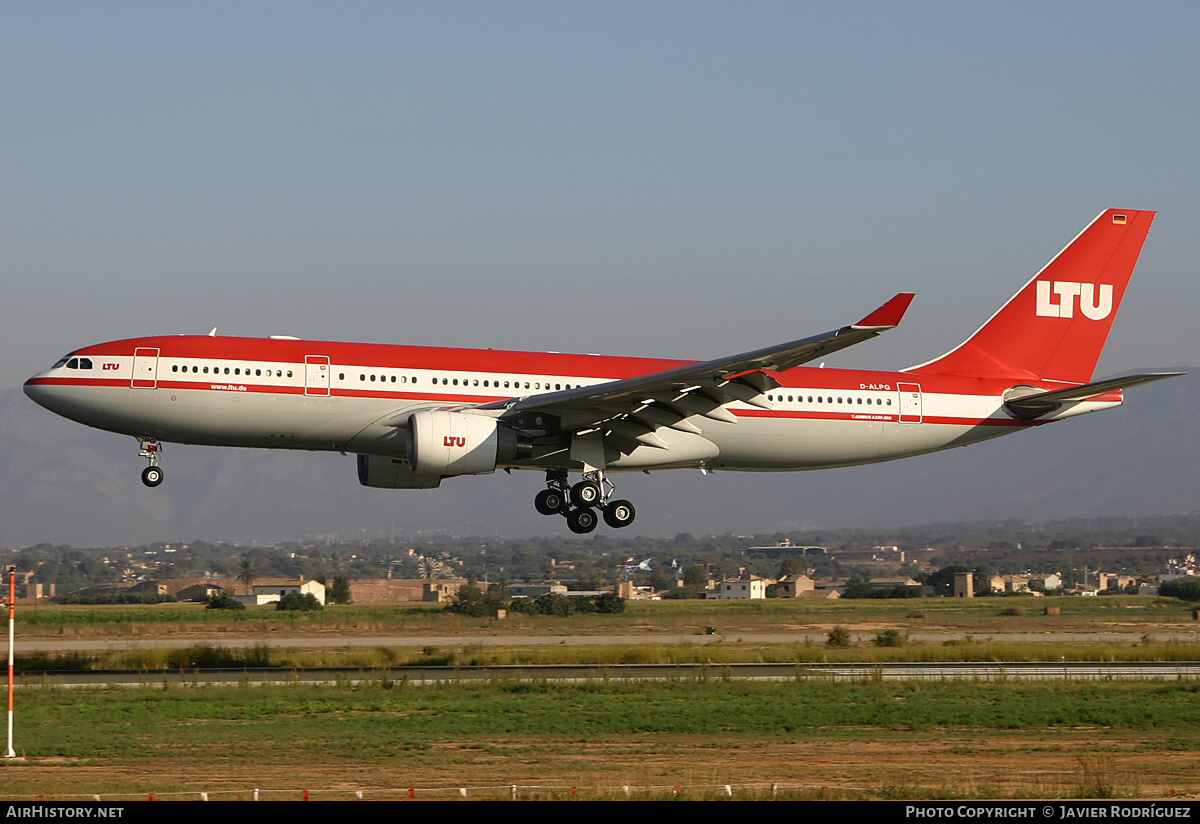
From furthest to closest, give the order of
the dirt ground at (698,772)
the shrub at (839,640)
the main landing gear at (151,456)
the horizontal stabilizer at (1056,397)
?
1. the shrub at (839,640)
2. the horizontal stabilizer at (1056,397)
3. the main landing gear at (151,456)
4. the dirt ground at (698,772)

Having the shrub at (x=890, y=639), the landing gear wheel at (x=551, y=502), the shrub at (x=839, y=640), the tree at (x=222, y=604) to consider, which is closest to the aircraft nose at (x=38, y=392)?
the landing gear wheel at (x=551, y=502)

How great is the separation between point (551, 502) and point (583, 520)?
41.2 inches

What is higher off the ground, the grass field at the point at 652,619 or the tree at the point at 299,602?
the tree at the point at 299,602

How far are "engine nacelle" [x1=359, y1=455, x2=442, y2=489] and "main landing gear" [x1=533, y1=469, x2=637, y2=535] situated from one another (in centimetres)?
317

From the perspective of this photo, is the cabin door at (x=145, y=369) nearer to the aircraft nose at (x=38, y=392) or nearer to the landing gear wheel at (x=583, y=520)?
the aircraft nose at (x=38, y=392)

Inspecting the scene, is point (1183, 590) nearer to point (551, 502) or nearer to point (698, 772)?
point (551, 502)

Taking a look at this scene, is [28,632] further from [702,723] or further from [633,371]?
[702,723]

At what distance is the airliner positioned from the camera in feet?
104

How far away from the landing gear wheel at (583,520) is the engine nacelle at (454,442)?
406cm

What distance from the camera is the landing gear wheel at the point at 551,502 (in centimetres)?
3575

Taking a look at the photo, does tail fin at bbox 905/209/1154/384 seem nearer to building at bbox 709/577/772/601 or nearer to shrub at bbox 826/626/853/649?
shrub at bbox 826/626/853/649

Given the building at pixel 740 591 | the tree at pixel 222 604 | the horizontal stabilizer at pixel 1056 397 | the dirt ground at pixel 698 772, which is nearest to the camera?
the dirt ground at pixel 698 772

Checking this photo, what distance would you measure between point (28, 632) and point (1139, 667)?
129 ft

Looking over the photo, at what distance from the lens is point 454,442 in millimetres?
31203
